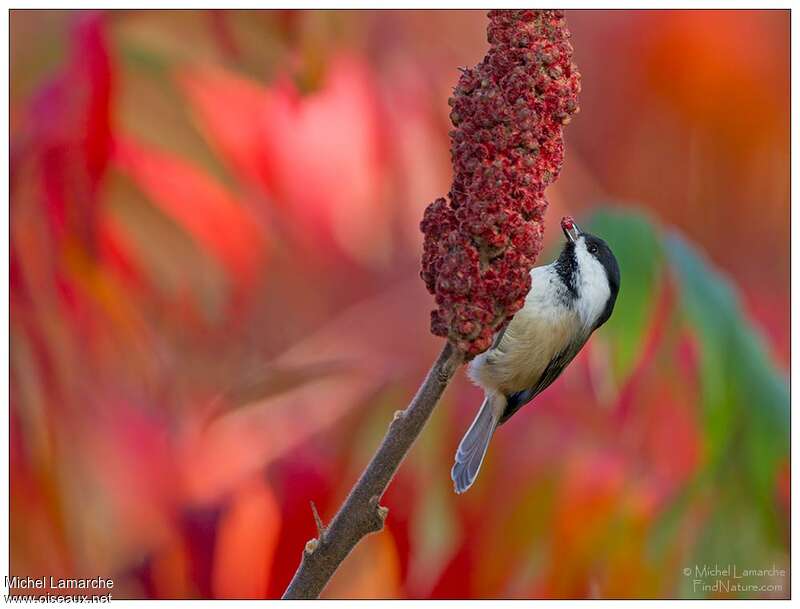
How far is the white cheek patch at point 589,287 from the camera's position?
2.20 meters

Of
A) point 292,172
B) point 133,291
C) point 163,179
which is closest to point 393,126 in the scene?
point 292,172

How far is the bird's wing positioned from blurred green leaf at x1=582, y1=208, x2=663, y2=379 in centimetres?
17

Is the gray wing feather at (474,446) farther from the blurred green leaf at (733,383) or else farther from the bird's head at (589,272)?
the blurred green leaf at (733,383)

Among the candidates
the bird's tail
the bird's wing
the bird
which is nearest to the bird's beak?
the bird

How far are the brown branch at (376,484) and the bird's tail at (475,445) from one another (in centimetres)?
77

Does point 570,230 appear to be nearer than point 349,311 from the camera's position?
Yes

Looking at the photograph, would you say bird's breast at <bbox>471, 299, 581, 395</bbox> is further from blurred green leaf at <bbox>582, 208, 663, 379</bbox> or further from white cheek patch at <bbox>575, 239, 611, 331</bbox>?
blurred green leaf at <bbox>582, 208, 663, 379</bbox>

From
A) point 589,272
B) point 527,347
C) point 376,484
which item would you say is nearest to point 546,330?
point 527,347

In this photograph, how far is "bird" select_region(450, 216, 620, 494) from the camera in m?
2.16

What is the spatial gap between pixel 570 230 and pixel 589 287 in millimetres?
143

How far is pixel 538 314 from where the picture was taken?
2.15 meters

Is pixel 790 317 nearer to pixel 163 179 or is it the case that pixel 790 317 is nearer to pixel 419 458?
pixel 419 458

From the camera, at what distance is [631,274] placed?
241 centimetres

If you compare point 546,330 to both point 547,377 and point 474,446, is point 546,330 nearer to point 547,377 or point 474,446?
point 547,377
